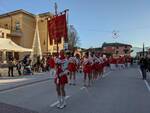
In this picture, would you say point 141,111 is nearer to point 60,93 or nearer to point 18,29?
point 60,93

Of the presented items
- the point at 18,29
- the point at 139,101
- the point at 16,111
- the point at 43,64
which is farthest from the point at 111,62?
the point at 16,111

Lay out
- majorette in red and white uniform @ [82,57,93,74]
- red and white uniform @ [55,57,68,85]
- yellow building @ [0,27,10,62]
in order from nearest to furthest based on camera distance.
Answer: red and white uniform @ [55,57,68,85] < majorette in red and white uniform @ [82,57,93,74] < yellow building @ [0,27,10,62]

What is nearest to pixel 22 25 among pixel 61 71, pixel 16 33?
pixel 16 33

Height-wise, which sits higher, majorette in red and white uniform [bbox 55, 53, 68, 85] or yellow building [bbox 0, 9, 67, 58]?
yellow building [bbox 0, 9, 67, 58]

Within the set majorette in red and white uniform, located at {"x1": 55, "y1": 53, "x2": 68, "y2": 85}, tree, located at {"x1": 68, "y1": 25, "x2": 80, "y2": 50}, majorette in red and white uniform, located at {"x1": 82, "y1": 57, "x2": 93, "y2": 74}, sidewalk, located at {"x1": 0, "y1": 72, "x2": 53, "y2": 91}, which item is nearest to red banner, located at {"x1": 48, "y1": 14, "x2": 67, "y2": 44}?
sidewalk, located at {"x1": 0, "y1": 72, "x2": 53, "y2": 91}

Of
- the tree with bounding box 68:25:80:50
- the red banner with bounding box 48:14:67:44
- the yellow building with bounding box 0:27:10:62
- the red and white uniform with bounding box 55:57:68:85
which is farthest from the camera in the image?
the tree with bounding box 68:25:80:50

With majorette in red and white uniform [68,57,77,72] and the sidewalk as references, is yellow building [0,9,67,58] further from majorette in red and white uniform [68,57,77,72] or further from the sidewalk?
majorette in red and white uniform [68,57,77,72]

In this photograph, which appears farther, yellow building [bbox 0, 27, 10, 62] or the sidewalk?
yellow building [bbox 0, 27, 10, 62]

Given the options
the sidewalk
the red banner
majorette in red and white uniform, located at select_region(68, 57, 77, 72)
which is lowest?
the sidewalk

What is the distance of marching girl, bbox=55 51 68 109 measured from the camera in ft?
35.3

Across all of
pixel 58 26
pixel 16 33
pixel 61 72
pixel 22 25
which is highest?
pixel 22 25

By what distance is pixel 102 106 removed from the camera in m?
11.1

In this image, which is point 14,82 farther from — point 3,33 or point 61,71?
point 3,33

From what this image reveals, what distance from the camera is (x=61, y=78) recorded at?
10766 mm
